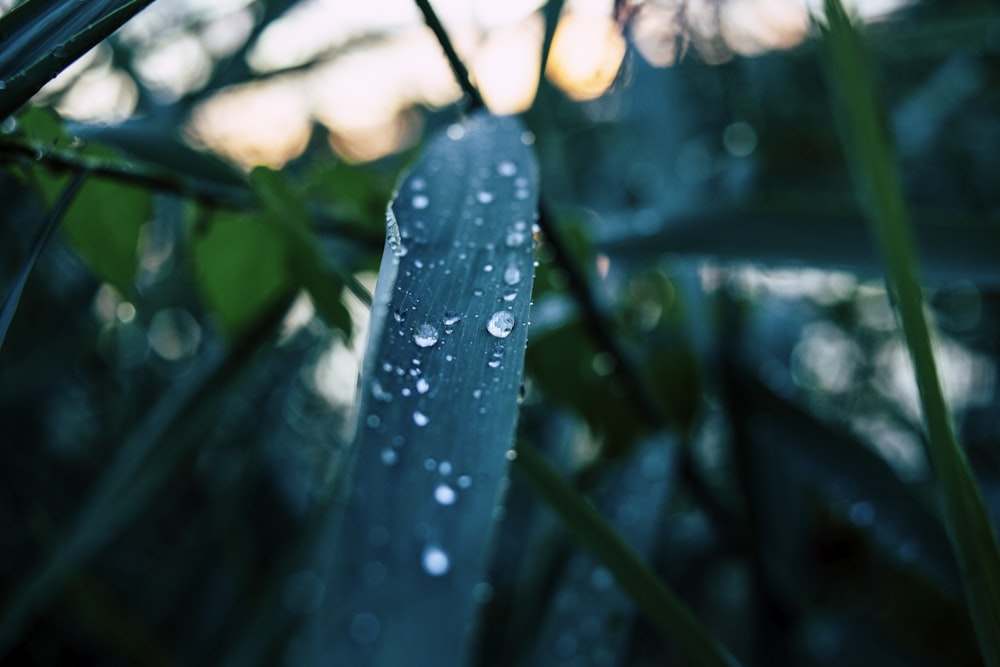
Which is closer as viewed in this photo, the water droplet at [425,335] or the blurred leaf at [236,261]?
the water droplet at [425,335]

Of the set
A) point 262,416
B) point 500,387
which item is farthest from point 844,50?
point 262,416

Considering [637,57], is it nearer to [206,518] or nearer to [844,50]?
[844,50]

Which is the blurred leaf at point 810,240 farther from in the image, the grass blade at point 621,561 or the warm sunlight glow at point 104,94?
the warm sunlight glow at point 104,94

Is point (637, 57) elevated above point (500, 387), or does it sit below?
above

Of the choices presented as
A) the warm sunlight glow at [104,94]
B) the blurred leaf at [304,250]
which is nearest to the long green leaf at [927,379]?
the blurred leaf at [304,250]

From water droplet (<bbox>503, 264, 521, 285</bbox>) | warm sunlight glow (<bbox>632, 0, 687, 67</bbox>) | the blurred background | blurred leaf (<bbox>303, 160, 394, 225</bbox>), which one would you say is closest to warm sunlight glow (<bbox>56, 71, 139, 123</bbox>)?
the blurred background

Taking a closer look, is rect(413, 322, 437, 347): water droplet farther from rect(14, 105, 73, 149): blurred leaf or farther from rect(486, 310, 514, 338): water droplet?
rect(14, 105, 73, 149): blurred leaf
